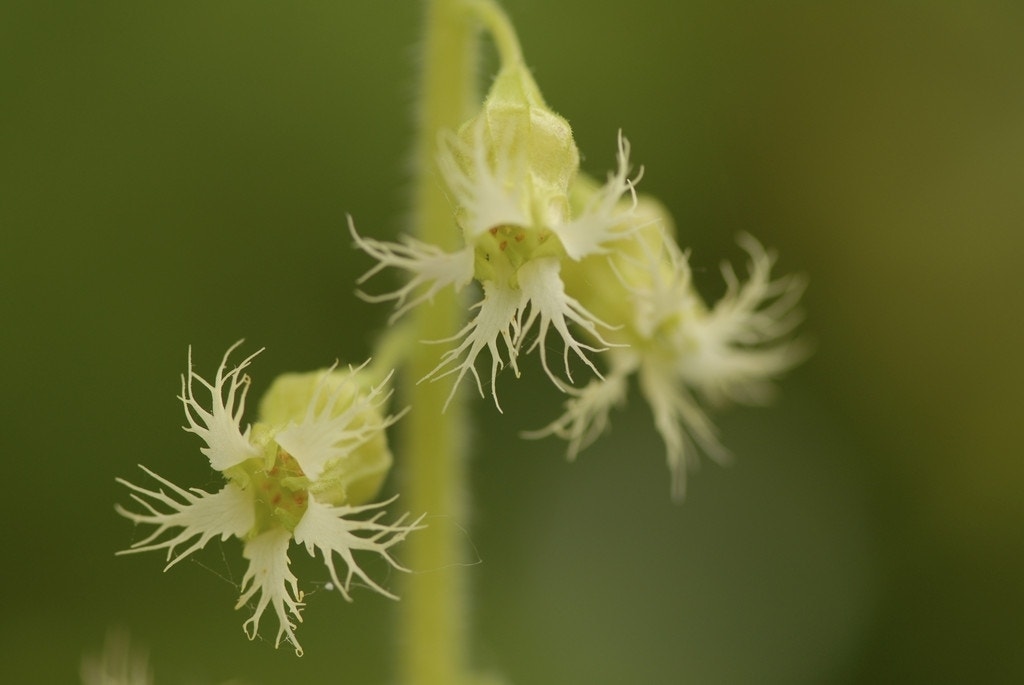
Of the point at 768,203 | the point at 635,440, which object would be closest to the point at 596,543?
the point at 635,440

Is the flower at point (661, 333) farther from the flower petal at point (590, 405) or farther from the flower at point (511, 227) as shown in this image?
the flower at point (511, 227)

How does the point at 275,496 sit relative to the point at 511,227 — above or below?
below

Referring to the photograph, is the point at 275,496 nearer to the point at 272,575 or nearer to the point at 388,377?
the point at 272,575

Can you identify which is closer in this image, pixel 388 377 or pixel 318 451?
pixel 388 377

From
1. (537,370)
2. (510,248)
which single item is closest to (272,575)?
(510,248)

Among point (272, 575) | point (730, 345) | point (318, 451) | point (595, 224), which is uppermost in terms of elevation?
point (595, 224)

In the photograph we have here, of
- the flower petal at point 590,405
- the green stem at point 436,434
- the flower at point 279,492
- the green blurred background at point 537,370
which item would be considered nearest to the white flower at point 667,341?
the flower petal at point 590,405
